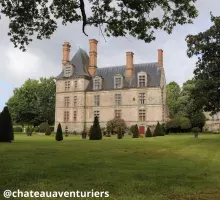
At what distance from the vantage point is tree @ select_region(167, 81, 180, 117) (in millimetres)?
64562

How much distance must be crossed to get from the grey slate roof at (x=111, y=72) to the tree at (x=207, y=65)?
76.4 ft

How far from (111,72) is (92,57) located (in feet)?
13.9

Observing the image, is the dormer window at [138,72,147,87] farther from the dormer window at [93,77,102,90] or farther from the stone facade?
the dormer window at [93,77,102,90]

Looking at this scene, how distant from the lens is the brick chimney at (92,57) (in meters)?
54.7

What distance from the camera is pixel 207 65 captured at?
25.4 m

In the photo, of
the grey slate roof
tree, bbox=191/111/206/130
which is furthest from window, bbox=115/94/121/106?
tree, bbox=191/111/206/130

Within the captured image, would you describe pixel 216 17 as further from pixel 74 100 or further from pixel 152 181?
pixel 74 100

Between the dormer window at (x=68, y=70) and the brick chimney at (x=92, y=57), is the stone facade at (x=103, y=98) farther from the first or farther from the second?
the dormer window at (x=68, y=70)

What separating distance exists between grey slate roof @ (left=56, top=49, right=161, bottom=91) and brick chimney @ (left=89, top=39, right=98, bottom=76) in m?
0.79

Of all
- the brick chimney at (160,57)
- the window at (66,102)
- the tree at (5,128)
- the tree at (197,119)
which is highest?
the brick chimney at (160,57)

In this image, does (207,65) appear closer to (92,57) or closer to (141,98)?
(141,98)

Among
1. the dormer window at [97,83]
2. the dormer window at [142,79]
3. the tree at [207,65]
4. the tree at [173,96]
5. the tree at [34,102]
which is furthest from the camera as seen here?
the tree at [34,102]

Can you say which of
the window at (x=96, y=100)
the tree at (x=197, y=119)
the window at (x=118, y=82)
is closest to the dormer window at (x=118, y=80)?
the window at (x=118, y=82)

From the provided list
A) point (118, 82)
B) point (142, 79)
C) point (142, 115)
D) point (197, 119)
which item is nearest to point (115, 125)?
point (142, 115)
